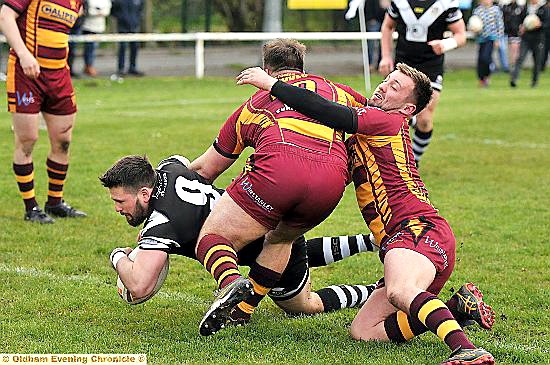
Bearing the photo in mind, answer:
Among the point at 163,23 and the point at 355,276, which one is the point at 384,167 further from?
the point at 163,23

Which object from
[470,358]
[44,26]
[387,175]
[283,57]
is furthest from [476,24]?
[470,358]

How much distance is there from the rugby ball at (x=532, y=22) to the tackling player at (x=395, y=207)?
19.0 m

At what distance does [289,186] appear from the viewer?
17.3ft

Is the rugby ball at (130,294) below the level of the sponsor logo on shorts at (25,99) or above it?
below

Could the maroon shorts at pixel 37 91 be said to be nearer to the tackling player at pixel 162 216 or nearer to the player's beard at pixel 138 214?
the tackling player at pixel 162 216

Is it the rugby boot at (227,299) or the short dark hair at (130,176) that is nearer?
the rugby boot at (227,299)

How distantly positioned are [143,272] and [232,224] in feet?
1.75

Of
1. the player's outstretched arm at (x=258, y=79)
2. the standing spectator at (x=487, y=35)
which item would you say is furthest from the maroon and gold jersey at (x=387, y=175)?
the standing spectator at (x=487, y=35)

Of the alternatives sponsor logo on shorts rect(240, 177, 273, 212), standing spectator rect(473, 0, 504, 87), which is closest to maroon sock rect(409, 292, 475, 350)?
sponsor logo on shorts rect(240, 177, 273, 212)

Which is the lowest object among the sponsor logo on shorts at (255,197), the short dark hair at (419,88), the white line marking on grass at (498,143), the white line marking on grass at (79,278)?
the white line marking on grass at (498,143)

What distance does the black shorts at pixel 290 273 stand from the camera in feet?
18.9

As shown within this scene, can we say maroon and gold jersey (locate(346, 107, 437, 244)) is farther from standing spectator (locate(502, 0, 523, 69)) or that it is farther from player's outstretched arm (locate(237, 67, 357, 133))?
standing spectator (locate(502, 0, 523, 69))

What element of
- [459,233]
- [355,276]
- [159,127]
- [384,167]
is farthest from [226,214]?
[159,127]

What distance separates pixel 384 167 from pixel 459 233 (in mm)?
2900
